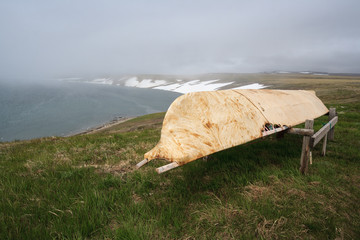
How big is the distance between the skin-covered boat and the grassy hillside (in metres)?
1.05

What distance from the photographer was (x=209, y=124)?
3.52 meters

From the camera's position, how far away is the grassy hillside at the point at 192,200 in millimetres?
2746

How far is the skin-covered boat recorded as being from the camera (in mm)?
3154

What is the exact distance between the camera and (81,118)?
47688 millimetres

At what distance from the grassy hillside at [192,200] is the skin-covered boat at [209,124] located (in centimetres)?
105

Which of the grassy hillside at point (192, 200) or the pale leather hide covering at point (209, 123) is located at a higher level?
the pale leather hide covering at point (209, 123)

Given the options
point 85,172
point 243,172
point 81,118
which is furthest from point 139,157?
point 81,118

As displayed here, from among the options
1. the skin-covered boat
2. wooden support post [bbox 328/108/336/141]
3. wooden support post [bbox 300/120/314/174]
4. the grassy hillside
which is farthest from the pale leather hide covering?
wooden support post [bbox 328/108/336/141]

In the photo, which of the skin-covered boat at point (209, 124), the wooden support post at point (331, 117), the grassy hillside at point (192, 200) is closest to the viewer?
the grassy hillside at point (192, 200)

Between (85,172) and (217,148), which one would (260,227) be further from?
(85,172)

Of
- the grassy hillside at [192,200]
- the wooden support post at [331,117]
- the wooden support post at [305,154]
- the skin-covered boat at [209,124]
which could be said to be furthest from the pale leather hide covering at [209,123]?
the wooden support post at [331,117]

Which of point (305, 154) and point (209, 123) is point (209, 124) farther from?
point (305, 154)

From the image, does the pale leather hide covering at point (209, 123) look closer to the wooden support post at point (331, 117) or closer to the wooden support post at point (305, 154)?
the wooden support post at point (305, 154)

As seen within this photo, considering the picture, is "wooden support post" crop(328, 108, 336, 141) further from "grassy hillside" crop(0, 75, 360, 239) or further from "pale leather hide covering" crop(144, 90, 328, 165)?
"pale leather hide covering" crop(144, 90, 328, 165)
